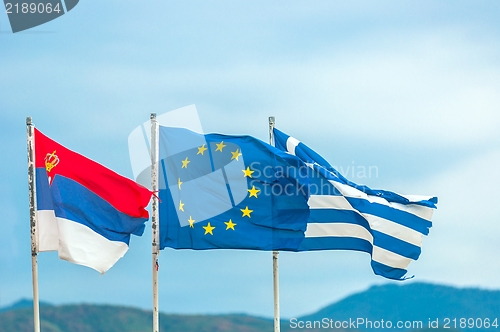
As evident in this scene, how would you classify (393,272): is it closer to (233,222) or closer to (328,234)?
(328,234)

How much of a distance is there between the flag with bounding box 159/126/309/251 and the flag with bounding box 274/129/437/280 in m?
0.40

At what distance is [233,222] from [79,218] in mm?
4105

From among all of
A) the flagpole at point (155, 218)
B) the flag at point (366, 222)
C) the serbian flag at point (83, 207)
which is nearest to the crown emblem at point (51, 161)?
the serbian flag at point (83, 207)

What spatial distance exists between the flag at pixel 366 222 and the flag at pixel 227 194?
0.40 meters

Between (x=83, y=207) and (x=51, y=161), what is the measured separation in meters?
1.46

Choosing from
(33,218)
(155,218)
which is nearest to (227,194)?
(155,218)

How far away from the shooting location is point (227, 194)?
26.7m

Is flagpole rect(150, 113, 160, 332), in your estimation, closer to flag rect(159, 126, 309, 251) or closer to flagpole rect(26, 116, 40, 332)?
flag rect(159, 126, 309, 251)

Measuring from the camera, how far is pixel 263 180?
26.8 metres

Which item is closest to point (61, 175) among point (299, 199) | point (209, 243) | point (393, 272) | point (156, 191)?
point (156, 191)

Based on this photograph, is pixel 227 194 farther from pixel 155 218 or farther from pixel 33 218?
pixel 33 218

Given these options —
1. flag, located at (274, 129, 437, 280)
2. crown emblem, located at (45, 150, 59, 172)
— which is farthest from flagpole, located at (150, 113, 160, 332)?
flag, located at (274, 129, 437, 280)

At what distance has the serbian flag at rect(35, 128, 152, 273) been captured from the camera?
25.6 m

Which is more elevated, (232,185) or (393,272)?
(232,185)
